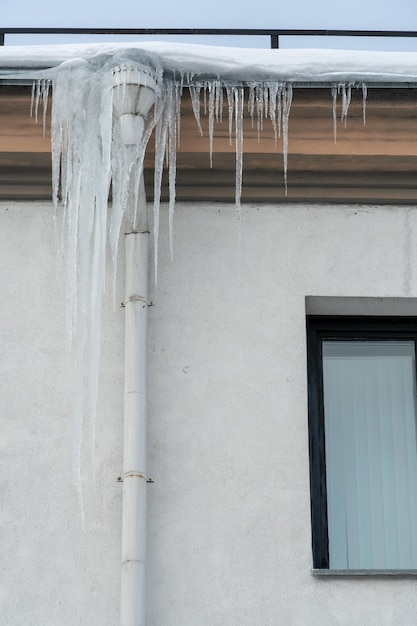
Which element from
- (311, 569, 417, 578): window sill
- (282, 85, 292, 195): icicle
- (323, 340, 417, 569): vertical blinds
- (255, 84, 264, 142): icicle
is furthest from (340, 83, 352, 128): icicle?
(311, 569, 417, 578): window sill

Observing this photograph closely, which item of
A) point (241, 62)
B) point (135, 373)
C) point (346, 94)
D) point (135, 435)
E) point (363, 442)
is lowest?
point (135, 435)

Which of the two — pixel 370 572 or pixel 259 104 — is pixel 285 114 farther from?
pixel 370 572

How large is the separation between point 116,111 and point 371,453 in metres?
2.11

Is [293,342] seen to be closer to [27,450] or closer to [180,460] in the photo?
[180,460]

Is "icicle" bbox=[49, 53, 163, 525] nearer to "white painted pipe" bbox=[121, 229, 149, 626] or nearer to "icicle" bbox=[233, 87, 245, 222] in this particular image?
"white painted pipe" bbox=[121, 229, 149, 626]

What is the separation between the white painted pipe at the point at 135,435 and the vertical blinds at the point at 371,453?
1015mm

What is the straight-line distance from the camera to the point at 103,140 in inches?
311

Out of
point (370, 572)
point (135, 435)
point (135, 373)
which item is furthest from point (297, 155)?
point (370, 572)

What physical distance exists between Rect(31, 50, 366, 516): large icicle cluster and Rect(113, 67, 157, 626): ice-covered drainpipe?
36mm

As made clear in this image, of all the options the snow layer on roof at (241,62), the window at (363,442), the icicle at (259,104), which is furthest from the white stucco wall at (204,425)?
the snow layer on roof at (241,62)

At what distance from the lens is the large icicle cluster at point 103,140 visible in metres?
7.86

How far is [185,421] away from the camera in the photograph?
26.2 ft

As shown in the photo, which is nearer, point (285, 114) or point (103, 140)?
point (103, 140)

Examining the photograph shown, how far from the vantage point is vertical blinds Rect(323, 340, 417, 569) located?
26.6 ft
